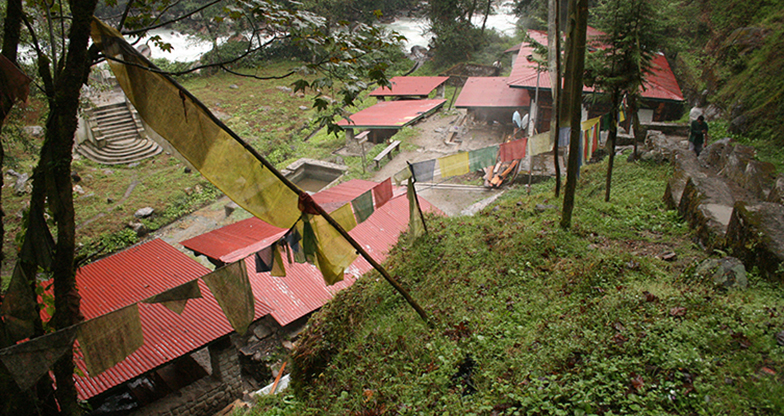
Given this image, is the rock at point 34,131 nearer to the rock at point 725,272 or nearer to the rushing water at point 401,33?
the rushing water at point 401,33

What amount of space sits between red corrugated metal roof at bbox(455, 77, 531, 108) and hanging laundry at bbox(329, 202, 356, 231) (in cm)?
1875

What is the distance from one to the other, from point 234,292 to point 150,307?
13.1 feet

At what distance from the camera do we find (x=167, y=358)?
302 inches

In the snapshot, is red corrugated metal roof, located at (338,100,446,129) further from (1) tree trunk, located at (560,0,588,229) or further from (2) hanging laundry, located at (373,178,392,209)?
(1) tree trunk, located at (560,0,588,229)

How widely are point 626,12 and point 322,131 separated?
22.6m

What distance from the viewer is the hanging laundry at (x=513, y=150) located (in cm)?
1125

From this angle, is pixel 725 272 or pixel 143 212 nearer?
pixel 725 272

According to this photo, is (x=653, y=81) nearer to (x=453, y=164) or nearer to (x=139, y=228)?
(x=453, y=164)

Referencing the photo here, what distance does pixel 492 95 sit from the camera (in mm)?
25891

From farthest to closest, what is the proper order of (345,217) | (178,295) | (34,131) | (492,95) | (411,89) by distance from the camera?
(411,89)
(492,95)
(34,131)
(345,217)
(178,295)

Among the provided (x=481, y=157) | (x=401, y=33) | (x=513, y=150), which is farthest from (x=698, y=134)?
(x=401, y=33)

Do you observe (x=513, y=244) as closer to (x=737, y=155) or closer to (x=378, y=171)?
(x=737, y=155)

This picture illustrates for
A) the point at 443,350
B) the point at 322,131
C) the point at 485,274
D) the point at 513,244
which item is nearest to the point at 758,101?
the point at 513,244

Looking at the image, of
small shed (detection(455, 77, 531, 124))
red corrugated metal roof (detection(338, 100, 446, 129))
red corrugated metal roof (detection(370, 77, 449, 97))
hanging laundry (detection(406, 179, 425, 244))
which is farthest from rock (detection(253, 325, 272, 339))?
red corrugated metal roof (detection(370, 77, 449, 97))
